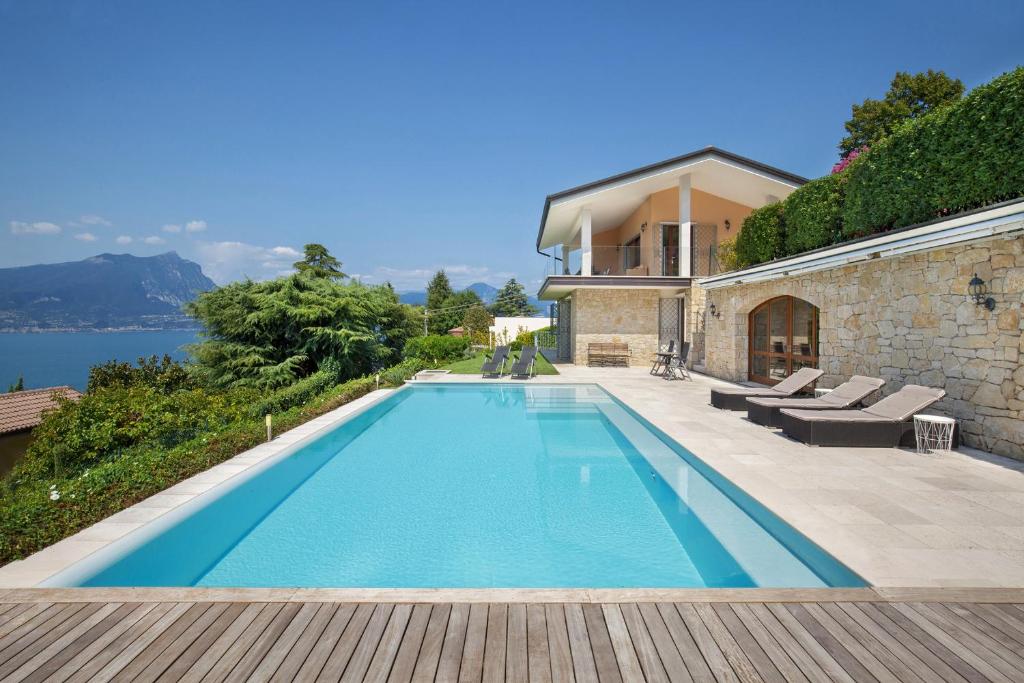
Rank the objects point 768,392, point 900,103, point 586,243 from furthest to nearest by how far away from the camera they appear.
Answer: point 900,103, point 586,243, point 768,392

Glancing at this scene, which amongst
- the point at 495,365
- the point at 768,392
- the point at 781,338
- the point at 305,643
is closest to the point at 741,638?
the point at 305,643

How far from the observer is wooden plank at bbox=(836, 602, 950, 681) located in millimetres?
2141

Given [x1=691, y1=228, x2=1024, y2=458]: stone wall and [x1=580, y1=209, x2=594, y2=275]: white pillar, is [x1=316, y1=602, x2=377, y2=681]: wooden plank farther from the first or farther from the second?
[x1=580, y1=209, x2=594, y2=275]: white pillar

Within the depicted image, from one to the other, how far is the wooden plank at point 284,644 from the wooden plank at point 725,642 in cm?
195

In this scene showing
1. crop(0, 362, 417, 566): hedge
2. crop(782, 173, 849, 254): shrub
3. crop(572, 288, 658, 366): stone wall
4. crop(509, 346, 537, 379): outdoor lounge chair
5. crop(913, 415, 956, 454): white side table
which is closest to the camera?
A: crop(0, 362, 417, 566): hedge

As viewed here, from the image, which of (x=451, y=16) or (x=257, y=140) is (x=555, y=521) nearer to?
(x=451, y=16)

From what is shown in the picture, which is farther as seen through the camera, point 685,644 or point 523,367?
point 523,367


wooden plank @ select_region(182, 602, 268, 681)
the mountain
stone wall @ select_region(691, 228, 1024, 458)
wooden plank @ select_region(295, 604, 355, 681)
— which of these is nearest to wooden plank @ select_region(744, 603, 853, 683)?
wooden plank @ select_region(295, 604, 355, 681)

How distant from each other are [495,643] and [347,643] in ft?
2.32

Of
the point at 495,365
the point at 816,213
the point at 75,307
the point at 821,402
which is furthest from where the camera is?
the point at 75,307

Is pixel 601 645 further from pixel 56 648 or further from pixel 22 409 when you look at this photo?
pixel 22 409

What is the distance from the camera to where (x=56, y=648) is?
2365 mm

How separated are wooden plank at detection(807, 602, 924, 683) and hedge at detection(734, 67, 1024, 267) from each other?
20.5ft

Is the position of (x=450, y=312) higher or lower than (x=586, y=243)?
lower
